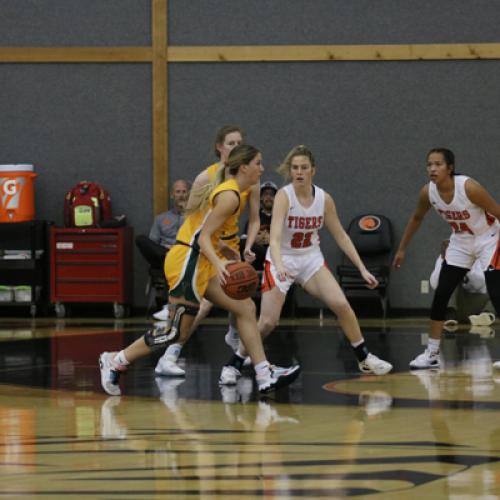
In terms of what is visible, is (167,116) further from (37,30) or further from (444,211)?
(444,211)

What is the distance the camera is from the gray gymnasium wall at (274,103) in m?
13.9

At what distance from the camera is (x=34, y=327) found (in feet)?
40.7

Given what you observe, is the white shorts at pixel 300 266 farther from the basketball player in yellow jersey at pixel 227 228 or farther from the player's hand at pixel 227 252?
the player's hand at pixel 227 252

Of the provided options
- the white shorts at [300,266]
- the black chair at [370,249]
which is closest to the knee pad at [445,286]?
the white shorts at [300,266]

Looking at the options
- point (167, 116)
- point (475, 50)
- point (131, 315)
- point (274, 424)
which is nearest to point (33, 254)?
point (131, 315)

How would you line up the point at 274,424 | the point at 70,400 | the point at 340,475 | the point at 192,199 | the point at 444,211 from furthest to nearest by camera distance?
the point at 444,211 < the point at 192,199 < the point at 70,400 < the point at 274,424 < the point at 340,475

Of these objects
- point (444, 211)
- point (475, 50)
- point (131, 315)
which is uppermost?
point (475, 50)

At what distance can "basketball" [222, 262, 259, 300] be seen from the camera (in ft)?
22.8

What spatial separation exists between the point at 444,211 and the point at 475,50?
19.2 feet

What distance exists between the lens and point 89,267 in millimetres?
13828

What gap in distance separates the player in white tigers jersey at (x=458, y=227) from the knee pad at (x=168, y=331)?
1.94 m

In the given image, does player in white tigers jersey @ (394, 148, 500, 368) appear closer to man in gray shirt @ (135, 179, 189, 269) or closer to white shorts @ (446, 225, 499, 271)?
white shorts @ (446, 225, 499, 271)

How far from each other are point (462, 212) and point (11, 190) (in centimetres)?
684

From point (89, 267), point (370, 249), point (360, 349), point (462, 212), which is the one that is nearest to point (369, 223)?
point (370, 249)
